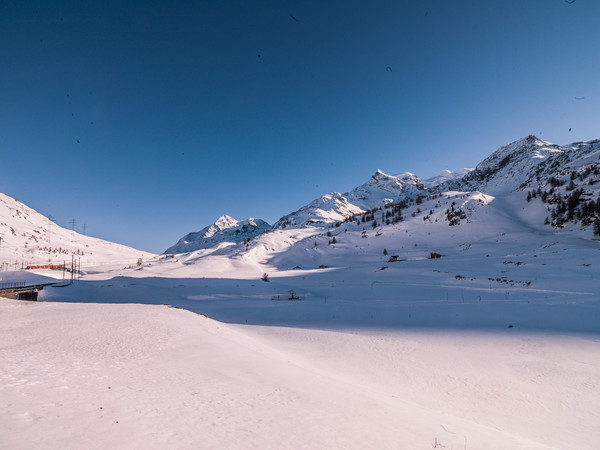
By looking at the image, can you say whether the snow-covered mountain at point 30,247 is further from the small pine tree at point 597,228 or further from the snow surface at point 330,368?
the small pine tree at point 597,228

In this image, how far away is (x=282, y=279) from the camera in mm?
38594

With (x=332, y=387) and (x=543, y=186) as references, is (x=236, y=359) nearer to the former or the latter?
(x=332, y=387)

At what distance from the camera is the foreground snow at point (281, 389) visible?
11.8 feet

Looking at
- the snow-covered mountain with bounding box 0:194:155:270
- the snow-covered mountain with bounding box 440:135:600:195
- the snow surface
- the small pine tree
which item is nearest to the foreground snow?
the snow surface

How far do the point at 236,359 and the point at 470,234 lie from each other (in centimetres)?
5467

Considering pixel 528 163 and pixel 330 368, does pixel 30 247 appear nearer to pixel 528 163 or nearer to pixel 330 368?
pixel 330 368

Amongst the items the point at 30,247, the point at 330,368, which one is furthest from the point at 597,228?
the point at 30,247

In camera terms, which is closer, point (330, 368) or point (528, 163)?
point (330, 368)

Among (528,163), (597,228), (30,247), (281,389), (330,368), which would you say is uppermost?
(528,163)

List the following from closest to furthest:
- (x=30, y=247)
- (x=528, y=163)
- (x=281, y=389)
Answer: (x=281, y=389)
(x=528, y=163)
(x=30, y=247)

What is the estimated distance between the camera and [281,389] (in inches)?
215

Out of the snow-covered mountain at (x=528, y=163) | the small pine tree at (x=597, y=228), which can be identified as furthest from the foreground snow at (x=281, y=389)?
the snow-covered mountain at (x=528, y=163)

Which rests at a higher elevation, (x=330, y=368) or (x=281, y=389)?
(x=281, y=389)

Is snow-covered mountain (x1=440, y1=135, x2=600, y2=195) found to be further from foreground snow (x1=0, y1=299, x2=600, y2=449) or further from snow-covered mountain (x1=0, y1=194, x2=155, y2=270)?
snow-covered mountain (x1=0, y1=194, x2=155, y2=270)
